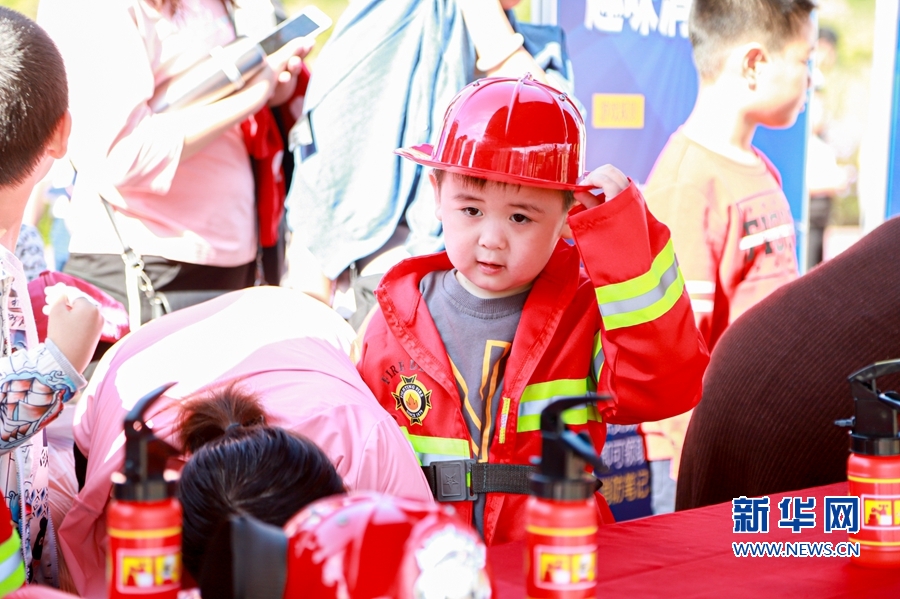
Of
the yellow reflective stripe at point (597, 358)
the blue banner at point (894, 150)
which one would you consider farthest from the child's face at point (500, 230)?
the blue banner at point (894, 150)

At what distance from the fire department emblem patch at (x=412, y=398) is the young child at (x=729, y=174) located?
159cm

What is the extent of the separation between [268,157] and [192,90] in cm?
31

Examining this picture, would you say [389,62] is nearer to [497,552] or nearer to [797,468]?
[797,468]

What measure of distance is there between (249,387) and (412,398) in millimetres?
311

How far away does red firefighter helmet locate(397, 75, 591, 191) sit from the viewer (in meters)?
1.59

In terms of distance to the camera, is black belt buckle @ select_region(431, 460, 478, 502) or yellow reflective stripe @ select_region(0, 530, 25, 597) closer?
yellow reflective stripe @ select_region(0, 530, 25, 597)

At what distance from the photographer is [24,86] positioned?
1540 millimetres

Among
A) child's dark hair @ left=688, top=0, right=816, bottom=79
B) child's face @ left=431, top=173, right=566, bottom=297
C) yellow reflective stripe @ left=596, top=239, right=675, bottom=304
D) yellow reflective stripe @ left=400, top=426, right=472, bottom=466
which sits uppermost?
child's dark hair @ left=688, top=0, right=816, bottom=79

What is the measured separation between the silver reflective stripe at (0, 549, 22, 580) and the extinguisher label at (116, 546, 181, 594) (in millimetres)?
211

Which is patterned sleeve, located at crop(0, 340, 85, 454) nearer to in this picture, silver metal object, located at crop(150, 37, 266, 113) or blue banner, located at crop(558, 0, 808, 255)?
silver metal object, located at crop(150, 37, 266, 113)

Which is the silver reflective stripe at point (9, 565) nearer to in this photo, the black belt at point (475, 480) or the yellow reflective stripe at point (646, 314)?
the black belt at point (475, 480)

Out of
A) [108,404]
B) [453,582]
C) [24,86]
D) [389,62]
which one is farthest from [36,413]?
[389,62]

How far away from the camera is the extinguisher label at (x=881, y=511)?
1.20 metres

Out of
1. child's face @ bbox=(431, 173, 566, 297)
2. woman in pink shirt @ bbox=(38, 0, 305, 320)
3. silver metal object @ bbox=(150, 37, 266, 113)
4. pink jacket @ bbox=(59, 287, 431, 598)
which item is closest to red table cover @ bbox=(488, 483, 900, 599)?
pink jacket @ bbox=(59, 287, 431, 598)
